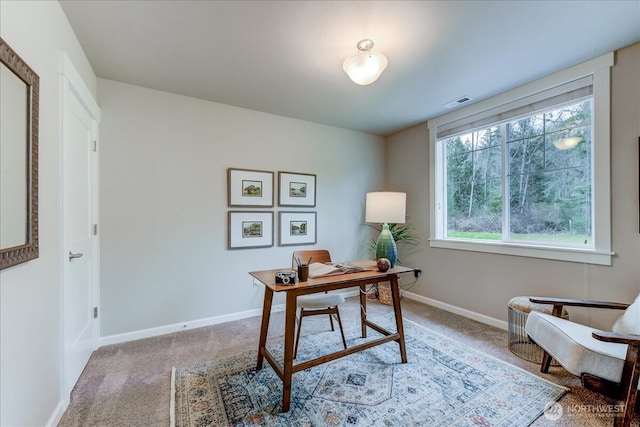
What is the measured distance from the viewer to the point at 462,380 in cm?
195

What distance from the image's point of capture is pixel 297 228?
3.56m

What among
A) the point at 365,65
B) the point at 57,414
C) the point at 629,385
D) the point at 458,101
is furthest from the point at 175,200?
the point at 629,385

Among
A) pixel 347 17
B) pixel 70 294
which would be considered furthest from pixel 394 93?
pixel 70 294

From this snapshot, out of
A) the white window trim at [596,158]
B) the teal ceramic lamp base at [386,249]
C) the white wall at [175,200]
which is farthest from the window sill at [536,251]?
the white wall at [175,200]

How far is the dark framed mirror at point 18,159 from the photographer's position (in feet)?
3.53

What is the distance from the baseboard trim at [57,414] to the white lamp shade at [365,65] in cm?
276

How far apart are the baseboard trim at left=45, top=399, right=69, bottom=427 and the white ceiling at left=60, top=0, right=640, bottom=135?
2386 mm

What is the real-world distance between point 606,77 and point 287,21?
254cm

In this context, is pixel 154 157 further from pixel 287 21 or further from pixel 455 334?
pixel 455 334

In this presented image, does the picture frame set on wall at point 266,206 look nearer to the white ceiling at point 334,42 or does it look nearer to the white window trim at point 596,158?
the white ceiling at point 334,42

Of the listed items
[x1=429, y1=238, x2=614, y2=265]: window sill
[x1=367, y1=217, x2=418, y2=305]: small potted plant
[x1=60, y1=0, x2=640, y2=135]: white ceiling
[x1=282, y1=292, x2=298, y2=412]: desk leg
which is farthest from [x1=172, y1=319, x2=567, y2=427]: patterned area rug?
[x1=60, y1=0, x2=640, y2=135]: white ceiling

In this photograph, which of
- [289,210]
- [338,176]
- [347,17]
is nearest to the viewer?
[347,17]

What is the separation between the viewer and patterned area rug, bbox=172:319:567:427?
5.23ft

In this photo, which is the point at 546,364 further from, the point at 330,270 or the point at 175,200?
the point at 175,200
